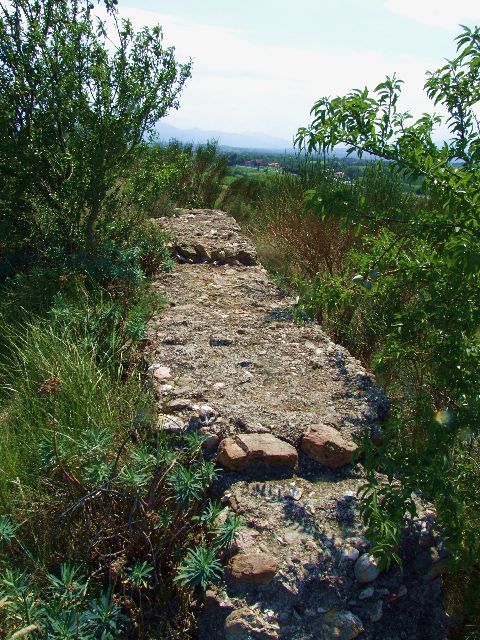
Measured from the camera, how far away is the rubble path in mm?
2221

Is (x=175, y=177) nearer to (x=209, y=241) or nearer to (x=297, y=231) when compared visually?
(x=209, y=241)

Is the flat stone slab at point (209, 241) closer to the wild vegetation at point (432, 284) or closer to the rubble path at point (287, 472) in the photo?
the rubble path at point (287, 472)

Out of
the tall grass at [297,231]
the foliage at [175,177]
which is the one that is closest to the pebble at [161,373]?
the foliage at [175,177]

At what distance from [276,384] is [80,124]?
272 cm

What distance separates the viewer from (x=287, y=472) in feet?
8.95

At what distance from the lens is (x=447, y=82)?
8.16 feet

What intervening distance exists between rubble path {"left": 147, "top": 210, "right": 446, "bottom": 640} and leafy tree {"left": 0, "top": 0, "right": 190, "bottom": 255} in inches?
53.9

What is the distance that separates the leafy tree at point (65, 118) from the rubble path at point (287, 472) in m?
1.37

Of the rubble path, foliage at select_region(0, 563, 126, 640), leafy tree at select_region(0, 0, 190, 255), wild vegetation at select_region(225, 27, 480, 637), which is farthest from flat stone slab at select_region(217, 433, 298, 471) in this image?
leafy tree at select_region(0, 0, 190, 255)

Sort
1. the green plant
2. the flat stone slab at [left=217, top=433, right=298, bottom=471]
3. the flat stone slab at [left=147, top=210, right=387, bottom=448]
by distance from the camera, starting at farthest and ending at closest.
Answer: the flat stone slab at [left=147, top=210, right=387, bottom=448]
the flat stone slab at [left=217, top=433, right=298, bottom=471]
the green plant

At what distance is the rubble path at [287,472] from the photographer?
2221 millimetres

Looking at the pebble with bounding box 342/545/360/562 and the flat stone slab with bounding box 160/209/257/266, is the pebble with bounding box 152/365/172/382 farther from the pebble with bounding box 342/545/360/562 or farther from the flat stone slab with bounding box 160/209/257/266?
the flat stone slab with bounding box 160/209/257/266

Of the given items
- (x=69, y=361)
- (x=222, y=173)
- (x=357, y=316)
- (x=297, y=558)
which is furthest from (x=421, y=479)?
(x=222, y=173)

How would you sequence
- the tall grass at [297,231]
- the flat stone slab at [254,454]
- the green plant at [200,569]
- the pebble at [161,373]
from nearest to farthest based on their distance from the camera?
the green plant at [200,569] < the flat stone slab at [254,454] < the pebble at [161,373] < the tall grass at [297,231]
